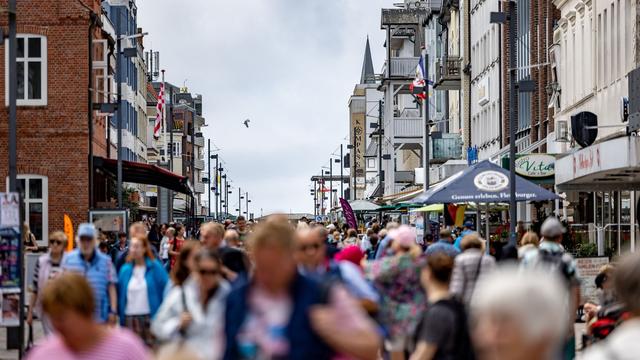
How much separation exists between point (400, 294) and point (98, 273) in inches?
171

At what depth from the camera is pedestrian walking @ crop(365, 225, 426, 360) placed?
12453 millimetres

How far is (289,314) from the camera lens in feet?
21.2

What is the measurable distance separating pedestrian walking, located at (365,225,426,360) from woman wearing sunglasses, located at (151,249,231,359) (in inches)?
96.6

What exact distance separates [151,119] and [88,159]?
72740 millimetres

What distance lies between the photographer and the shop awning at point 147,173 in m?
42.7

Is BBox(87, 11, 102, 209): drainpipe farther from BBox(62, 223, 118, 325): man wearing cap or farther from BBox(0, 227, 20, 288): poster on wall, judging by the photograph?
BBox(62, 223, 118, 325): man wearing cap

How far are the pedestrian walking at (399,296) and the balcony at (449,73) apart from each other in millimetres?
61202

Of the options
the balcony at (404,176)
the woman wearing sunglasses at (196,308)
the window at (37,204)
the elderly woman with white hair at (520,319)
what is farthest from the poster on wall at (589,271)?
the balcony at (404,176)

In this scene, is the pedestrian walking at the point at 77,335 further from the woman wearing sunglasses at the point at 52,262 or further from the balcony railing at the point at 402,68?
the balcony railing at the point at 402,68

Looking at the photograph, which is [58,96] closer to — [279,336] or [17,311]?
[17,311]

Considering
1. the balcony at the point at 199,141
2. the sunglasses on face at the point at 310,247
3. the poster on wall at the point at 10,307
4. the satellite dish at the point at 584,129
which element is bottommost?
the poster on wall at the point at 10,307

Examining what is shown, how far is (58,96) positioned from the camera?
42.0 metres

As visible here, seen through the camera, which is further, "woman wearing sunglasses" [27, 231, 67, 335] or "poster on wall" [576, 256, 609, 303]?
"poster on wall" [576, 256, 609, 303]

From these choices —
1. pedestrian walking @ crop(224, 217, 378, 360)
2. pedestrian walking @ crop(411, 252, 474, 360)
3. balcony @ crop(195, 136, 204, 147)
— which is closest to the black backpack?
pedestrian walking @ crop(411, 252, 474, 360)
